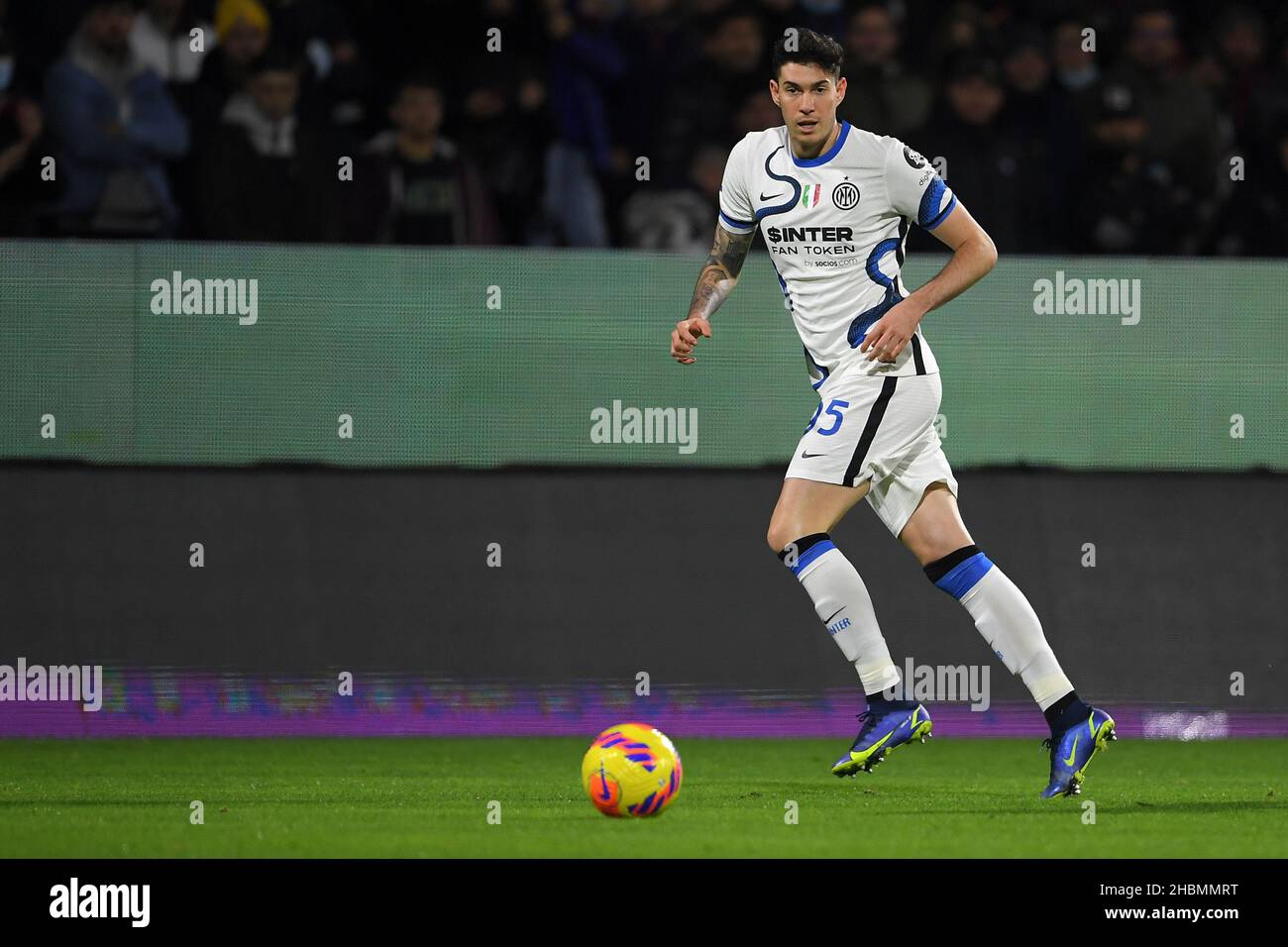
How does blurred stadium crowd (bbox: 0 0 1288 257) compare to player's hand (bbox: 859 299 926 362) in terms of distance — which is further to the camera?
blurred stadium crowd (bbox: 0 0 1288 257)

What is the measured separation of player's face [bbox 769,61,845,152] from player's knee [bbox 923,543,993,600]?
1.45m

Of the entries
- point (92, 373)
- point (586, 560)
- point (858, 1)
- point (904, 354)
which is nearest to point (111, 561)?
point (92, 373)

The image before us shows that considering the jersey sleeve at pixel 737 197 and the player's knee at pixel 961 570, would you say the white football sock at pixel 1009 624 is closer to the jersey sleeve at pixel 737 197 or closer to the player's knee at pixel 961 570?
the player's knee at pixel 961 570

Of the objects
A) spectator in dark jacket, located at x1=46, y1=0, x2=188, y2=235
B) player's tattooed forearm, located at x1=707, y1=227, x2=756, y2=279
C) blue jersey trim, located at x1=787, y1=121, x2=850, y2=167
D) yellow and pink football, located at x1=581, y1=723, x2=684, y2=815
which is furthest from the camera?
spectator in dark jacket, located at x1=46, y1=0, x2=188, y2=235

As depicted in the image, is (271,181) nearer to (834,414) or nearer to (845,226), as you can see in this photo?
(845,226)

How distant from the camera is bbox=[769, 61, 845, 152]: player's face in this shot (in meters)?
6.75

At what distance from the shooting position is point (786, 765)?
822 centimetres

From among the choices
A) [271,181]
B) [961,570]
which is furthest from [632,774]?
[271,181]

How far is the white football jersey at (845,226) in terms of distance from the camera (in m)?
6.83

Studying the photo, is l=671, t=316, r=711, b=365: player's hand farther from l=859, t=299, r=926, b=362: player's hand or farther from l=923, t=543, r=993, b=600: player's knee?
l=923, t=543, r=993, b=600: player's knee

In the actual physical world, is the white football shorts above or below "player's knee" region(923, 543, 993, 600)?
above

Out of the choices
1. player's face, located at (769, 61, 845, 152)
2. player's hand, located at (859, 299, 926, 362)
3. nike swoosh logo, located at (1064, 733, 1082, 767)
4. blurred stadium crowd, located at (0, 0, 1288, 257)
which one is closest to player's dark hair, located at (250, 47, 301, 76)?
blurred stadium crowd, located at (0, 0, 1288, 257)

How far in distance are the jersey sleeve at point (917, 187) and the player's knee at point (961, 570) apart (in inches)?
42.3

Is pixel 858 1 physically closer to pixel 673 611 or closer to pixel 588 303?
pixel 588 303
